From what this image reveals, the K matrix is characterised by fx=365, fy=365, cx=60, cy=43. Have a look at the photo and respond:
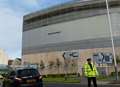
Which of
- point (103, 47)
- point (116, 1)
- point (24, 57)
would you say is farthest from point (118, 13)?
point (24, 57)

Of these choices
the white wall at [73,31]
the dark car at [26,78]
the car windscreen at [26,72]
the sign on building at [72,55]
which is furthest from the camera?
the white wall at [73,31]

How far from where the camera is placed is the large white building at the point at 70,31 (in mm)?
86125

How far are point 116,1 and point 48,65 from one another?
2581 centimetres

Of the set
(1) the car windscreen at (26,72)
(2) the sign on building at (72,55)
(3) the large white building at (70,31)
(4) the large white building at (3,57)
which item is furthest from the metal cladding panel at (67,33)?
(1) the car windscreen at (26,72)

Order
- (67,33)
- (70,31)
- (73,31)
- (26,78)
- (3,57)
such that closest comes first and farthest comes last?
(26,78) → (73,31) → (70,31) → (67,33) → (3,57)

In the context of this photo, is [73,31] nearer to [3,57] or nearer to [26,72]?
[3,57]

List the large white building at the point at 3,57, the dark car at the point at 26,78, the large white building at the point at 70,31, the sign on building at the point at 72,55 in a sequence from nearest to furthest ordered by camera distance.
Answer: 1. the dark car at the point at 26,78
2. the sign on building at the point at 72,55
3. the large white building at the point at 70,31
4. the large white building at the point at 3,57

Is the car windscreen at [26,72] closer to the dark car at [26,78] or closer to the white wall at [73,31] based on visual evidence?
the dark car at [26,78]

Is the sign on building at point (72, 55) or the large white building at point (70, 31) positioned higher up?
the large white building at point (70, 31)

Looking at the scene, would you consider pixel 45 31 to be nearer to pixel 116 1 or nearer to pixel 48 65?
pixel 48 65

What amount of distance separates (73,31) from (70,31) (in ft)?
3.46

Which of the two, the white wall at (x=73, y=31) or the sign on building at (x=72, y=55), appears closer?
the sign on building at (x=72, y=55)

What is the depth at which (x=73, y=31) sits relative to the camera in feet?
304

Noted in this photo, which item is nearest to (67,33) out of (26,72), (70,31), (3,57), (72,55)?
(70,31)
